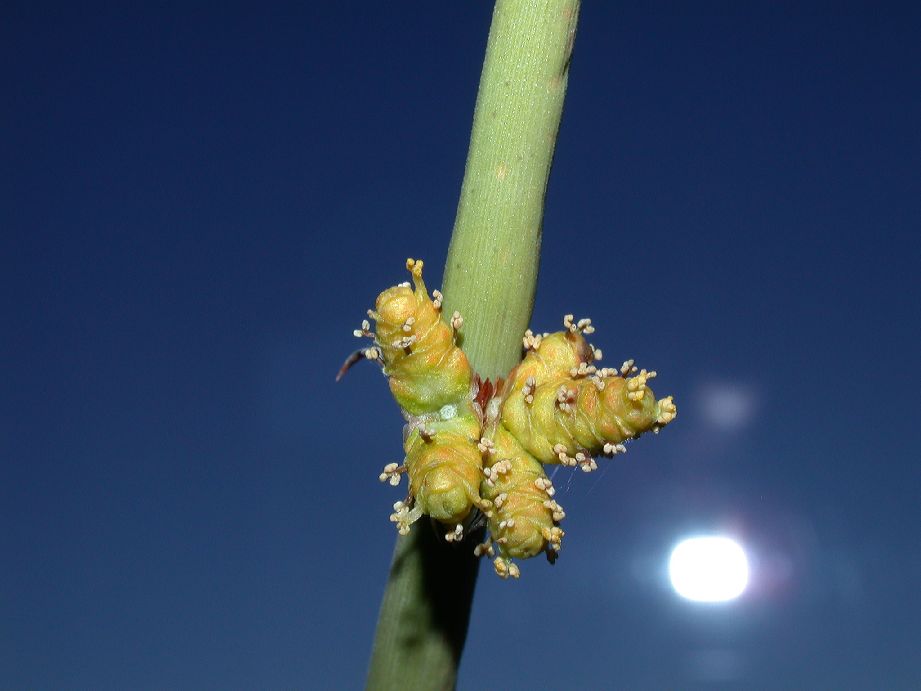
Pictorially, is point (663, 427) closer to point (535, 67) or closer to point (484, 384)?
point (484, 384)

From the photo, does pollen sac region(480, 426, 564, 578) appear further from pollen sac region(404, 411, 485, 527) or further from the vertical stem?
the vertical stem

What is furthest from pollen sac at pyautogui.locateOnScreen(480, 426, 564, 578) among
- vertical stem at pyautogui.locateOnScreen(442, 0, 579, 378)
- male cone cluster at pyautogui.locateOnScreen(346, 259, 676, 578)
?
vertical stem at pyautogui.locateOnScreen(442, 0, 579, 378)

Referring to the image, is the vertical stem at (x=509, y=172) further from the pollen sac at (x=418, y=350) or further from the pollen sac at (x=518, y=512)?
the pollen sac at (x=518, y=512)

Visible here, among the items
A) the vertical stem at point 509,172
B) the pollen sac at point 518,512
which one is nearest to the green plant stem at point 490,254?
the vertical stem at point 509,172

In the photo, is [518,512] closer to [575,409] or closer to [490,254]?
[575,409]

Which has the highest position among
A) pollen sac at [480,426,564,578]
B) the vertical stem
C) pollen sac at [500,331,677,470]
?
the vertical stem

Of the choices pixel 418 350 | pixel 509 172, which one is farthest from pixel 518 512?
pixel 509 172
